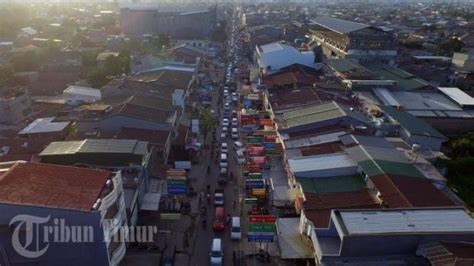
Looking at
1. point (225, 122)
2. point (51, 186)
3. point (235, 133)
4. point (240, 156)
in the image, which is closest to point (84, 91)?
point (225, 122)

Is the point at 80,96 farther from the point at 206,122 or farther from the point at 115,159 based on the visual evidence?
the point at 115,159

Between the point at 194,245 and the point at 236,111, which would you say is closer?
the point at 194,245

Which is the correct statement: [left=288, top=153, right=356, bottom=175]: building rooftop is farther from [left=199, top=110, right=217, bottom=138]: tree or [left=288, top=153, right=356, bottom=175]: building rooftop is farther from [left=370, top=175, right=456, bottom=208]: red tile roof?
[left=199, top=110, right=217, bottom=138]: tree

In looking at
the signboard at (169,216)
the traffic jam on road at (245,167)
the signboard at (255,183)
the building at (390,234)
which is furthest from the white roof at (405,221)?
the signboard at (169,216)

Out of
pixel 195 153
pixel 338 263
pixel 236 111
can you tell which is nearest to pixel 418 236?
pixel 338 263

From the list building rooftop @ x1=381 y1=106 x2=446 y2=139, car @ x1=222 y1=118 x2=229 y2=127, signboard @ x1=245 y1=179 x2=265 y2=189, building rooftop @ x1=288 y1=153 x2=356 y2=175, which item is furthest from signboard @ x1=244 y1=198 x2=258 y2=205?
building rooftop @ x1=381 y1=106 x2=446 y2=139

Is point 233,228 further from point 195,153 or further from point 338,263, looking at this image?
point 195,153

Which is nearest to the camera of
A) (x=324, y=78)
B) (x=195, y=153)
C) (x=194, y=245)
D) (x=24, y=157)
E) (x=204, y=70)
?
(x=194, y=245)
